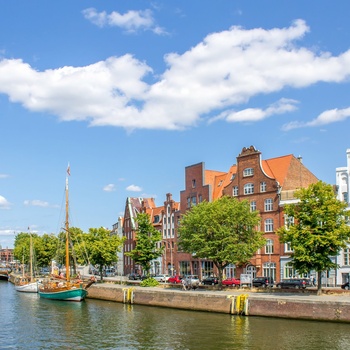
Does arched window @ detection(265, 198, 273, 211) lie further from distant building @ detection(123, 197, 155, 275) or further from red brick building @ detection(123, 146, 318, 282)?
distant building @ detection(123, 197, 155, 275)

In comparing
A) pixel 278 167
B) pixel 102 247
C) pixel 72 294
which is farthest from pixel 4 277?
pixel 278 167

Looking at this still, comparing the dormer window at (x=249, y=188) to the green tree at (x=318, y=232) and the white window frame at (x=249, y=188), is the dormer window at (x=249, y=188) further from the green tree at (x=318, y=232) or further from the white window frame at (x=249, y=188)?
the green tree at (x=318, y=232)

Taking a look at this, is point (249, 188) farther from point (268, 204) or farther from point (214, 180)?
point (214, 180)

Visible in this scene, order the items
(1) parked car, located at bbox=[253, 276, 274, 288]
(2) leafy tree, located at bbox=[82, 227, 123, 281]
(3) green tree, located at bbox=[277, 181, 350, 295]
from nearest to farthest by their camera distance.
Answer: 1. (3) green tree, located at bbox=[277, 181, 350, 295]
2. (1) parked car, located at bbox=[253, 276, 274, 288]
3. (2) leafy tree, located at bbox=[82, 227, 123, 281]

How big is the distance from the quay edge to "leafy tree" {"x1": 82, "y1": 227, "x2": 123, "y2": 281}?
20.0 metres

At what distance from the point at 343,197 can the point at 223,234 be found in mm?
18767

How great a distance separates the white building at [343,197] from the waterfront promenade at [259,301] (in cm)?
1484

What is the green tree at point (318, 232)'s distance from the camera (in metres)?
54.5

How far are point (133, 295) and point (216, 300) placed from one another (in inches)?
626

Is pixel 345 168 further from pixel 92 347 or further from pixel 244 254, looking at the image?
pixel 92 347

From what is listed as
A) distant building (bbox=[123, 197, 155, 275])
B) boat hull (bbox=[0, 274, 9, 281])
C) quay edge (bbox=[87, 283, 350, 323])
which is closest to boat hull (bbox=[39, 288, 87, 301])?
quay edge (bbox=[87, 283, 350, 323])

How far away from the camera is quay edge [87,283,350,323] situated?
47.2 metres

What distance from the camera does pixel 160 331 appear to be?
152 feet

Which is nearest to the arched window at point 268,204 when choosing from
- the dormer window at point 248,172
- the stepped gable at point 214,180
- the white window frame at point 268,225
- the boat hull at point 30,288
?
the white window frame at point 268,225
